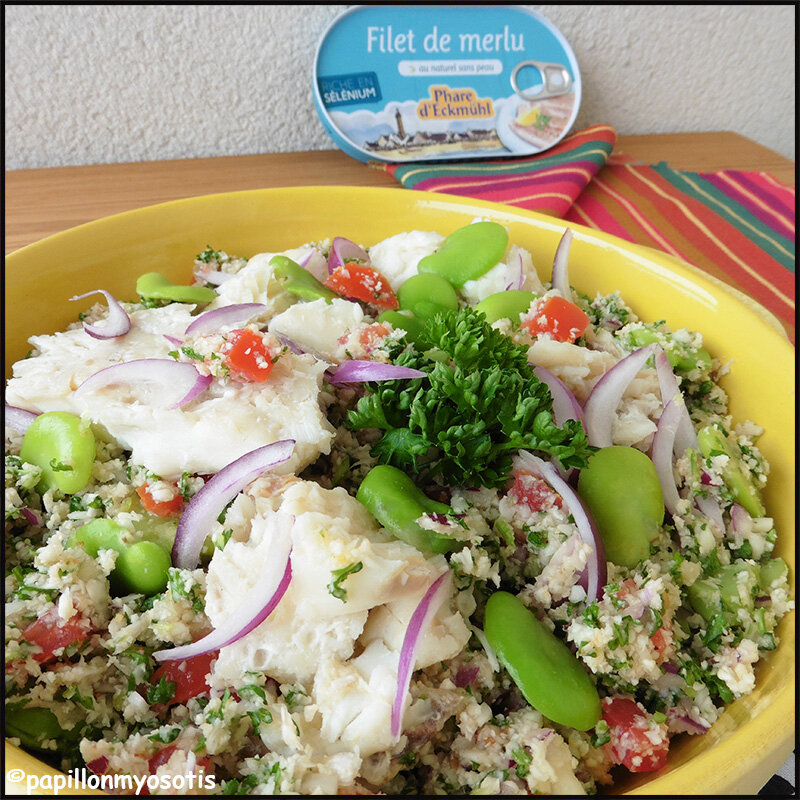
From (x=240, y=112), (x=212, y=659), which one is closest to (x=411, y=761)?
(x=212, y=659)

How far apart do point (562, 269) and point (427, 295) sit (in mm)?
556

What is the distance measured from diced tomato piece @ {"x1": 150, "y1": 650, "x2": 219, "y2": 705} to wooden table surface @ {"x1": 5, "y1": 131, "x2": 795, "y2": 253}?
229cm

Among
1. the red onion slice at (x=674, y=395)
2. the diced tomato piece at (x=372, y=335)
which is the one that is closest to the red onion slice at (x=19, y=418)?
the diced tomato piece at (x=372, y=335)

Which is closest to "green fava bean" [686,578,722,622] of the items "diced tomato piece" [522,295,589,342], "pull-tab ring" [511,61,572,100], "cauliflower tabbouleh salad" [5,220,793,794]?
"cauliflower tabbouleh salad" [5,220,793,794]

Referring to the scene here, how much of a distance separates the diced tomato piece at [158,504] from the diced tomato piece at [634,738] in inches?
40.5

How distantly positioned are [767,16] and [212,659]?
201 inches

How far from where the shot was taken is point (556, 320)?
2.19m

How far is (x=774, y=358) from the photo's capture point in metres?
2.21

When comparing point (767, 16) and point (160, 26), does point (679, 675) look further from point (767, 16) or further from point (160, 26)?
point (767, 16)

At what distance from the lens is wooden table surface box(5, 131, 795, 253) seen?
343 cm

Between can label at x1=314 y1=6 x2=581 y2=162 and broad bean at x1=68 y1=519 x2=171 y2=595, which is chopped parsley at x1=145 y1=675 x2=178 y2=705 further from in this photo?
can label at x1=314 y1=6 x2=581 y2=162

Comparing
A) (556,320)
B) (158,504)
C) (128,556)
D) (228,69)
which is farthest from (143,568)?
(228,69)

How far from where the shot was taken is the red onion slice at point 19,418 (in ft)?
6.19

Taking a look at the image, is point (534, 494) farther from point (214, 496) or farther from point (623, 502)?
point (214, 496)
